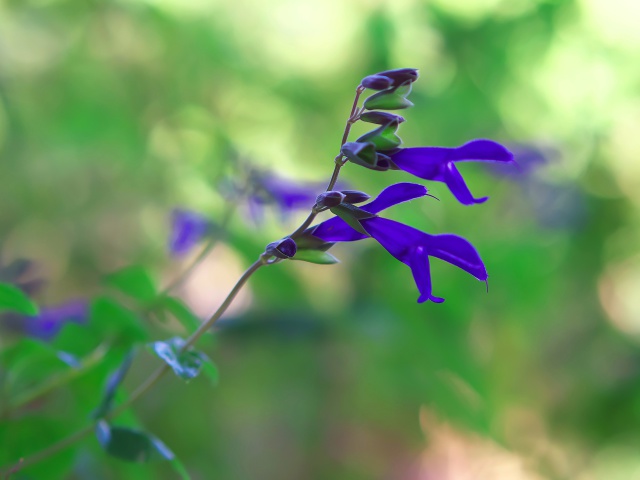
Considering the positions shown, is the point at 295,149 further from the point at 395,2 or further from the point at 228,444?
the point at 228,444

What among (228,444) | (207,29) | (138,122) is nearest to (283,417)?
(228,444)

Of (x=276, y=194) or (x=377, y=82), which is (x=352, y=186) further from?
(x=377, y=82)

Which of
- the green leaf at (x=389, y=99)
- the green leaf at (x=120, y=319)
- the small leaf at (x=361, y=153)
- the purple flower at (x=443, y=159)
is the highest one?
the green leaf at (x=389, y=99)

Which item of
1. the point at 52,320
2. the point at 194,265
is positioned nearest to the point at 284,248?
the point at 194,265

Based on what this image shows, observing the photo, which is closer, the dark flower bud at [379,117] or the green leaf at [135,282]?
the dark flower bud at [379,117]

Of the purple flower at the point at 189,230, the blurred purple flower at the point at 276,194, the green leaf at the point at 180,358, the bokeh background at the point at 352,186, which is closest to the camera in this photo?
the green leaf at the point at 180,358

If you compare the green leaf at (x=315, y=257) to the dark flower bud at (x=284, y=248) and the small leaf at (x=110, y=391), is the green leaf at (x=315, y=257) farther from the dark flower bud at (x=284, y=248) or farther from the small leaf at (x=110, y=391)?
the small leaf at (x=110, y=391)

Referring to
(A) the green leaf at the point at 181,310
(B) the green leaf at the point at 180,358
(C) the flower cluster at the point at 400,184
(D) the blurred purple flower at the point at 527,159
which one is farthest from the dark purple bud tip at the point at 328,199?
(D) the blurred purple flower at the point at 527,159
